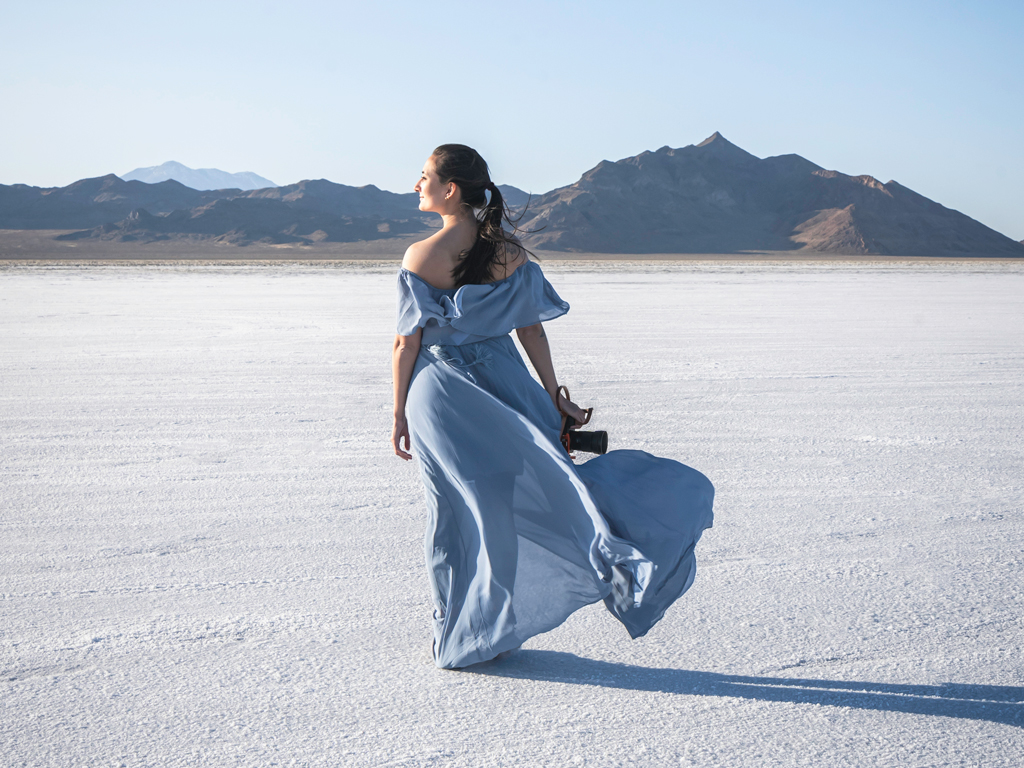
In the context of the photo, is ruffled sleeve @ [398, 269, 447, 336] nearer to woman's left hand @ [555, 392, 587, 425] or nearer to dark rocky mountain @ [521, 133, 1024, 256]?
woman's left hand @ [555, 392, 587, 425]

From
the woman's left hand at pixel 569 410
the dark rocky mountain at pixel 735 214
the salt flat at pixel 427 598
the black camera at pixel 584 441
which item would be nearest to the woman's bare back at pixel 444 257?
the woman's left hand at pixel 569 410

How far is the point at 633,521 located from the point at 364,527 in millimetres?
2126

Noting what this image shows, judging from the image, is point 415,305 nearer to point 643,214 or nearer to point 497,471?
point 497,471

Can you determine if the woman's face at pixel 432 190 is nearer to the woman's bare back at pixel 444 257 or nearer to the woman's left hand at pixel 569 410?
the woman's bare back at pixel 444 257

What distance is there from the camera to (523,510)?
3018 millimetres

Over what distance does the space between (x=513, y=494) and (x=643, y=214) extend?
12828 centimetres

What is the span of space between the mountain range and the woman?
309 ft

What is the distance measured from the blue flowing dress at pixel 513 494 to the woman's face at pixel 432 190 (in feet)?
Result: 0.79

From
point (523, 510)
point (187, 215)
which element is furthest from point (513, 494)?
point (187, 215)

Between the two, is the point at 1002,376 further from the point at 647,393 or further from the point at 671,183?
the point at 671,183

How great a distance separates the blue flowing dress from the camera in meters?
2.88

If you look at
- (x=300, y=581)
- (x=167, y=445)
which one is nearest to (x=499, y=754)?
(x=300, y=581)

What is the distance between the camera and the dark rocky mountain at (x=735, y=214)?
117 metres

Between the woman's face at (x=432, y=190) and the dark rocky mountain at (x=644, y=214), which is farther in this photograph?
the dark rocky mountain at (x=644, y=214)
